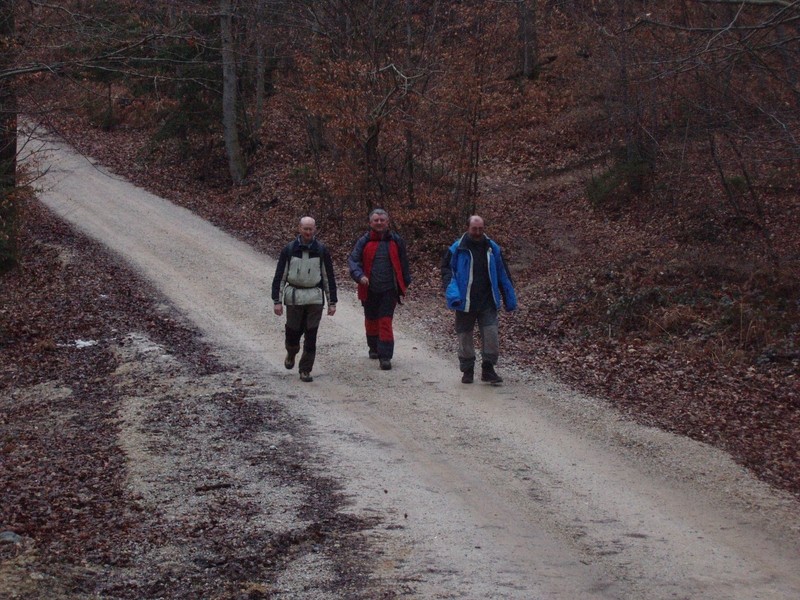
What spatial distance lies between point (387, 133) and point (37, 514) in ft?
49.2

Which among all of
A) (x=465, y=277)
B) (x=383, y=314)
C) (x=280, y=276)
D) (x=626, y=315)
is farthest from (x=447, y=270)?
(x=626, y=315)

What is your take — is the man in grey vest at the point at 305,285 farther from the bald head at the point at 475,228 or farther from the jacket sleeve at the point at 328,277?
the bald head at the point at 475,228

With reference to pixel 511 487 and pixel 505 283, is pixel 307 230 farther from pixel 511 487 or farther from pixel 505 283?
pixel 511 487

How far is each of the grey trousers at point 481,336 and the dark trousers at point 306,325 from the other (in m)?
1.87

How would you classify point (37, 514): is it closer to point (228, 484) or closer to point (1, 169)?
point (228, 484)

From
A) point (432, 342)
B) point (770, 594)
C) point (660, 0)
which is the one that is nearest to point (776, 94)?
point (660, 0)

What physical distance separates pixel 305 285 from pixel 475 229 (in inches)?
91.2

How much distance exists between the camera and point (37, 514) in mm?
7359

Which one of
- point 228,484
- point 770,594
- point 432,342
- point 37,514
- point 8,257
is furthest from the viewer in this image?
point 8,257

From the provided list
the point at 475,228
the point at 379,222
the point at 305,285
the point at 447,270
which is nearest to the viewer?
the point at 475,228

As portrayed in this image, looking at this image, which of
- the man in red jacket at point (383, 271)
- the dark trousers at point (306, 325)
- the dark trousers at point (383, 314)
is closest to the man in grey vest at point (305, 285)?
the dark trousers at point (306, 325)

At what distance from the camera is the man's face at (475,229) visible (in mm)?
11203

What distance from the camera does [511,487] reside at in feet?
26.3

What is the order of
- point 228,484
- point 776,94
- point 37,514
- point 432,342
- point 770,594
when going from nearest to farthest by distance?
point 770,594, point 37,514, point 228,484, point 432,342, point 776,94
